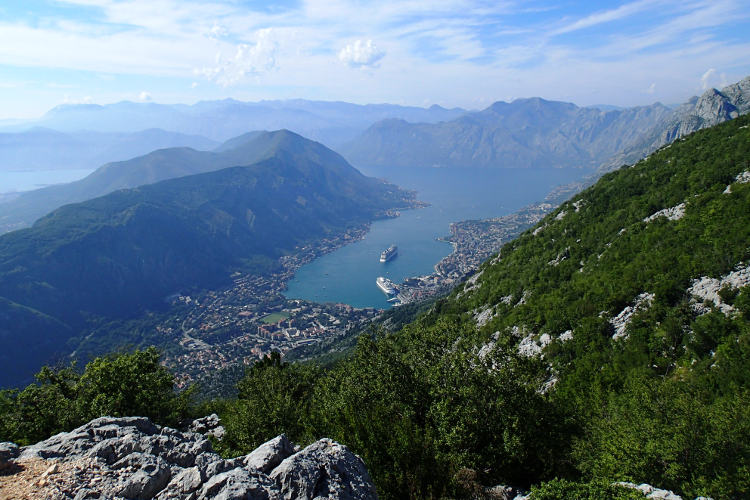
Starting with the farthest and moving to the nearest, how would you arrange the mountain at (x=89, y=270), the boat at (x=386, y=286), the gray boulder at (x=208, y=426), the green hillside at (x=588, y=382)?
the boat at (x=386, y=286), the mountain at (x=89, y=270), the gray boulder at (x=208, y=426), the green hillside at (x=588, y=382)

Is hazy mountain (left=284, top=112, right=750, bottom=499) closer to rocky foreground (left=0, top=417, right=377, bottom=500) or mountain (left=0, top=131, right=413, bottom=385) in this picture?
rocky foreground (left=0, top=417, right=377, bottom=500)

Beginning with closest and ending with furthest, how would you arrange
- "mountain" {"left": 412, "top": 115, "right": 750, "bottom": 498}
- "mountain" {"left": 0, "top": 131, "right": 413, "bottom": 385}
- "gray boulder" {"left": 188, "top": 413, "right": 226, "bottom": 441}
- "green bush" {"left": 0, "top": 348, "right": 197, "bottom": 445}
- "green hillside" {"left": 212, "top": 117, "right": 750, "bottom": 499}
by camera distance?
"mountain" {"left": 412, "top": 115, "right": 750, "bottom": 498} → "green hillside" {"left": 212, "top": 117, "right": 750, "bottom": 499} → "green bush" {"left": 0, "top": 348, "right": 197, "bottom": 445} → "gray boulder" {"left": 188, "top": 413, "right": 226, "bottom": 441} → "mountain" {"left": 0, "top": 131, "right": 413, "bottom": 385}

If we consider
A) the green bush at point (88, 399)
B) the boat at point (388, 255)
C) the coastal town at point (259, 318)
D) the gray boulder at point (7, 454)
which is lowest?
the coastal town at point (259, 318)

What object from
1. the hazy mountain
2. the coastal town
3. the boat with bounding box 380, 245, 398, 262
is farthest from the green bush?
the boat with bounding box 380, 245, 398, 262

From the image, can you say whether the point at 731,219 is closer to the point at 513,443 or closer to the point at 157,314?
the point at 513,443

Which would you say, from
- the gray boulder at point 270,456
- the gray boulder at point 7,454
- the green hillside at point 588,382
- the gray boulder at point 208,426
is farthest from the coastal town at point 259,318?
the gray boulder at point 270,456

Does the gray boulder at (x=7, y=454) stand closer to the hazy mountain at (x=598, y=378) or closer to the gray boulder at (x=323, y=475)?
the gray boulder at (x=323, y=475)
